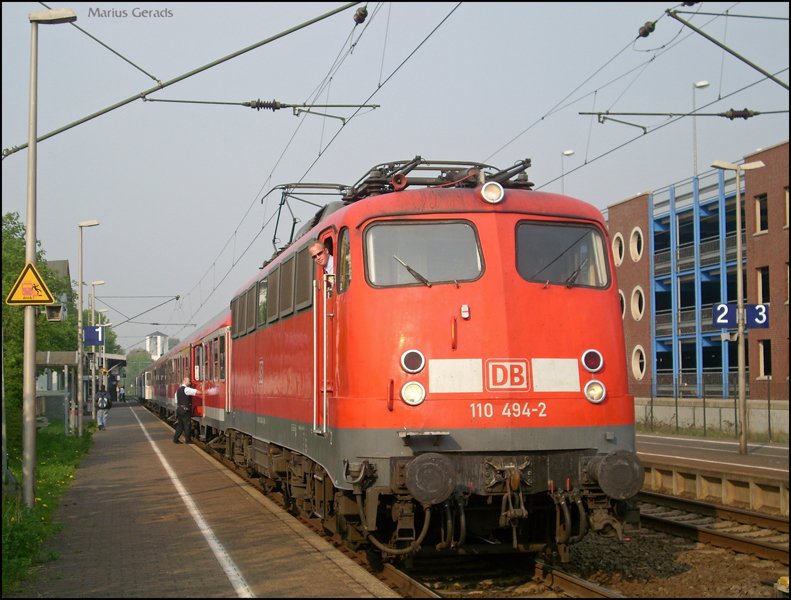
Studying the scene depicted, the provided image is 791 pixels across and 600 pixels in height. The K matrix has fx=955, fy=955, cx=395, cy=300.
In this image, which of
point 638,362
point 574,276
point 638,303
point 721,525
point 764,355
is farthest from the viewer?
point 638,303

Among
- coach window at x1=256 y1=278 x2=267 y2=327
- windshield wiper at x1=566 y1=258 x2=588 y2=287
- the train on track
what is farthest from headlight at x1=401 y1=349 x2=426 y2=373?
coach window at x1=256 y1=278 x2=267 y2=327

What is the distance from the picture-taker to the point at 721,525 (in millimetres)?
12367

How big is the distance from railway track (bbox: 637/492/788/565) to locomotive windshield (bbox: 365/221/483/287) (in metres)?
4.65

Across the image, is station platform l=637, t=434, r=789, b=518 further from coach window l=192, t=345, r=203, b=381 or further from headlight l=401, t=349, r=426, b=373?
coach window l=192, t=345, r=203, b=381

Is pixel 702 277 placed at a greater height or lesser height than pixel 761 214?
lesser

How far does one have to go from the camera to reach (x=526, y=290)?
843 cm

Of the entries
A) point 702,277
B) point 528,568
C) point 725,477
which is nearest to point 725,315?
point 725,477

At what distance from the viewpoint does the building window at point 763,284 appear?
37.3m

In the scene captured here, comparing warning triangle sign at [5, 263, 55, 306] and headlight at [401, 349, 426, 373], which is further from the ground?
warning triangle sign at [5, 263, 55, 306]

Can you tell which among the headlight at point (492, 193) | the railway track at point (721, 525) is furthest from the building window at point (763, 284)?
the headlight at point (492, 193)

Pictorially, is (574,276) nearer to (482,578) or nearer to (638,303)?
(482,578)

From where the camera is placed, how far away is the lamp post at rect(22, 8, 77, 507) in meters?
12.4

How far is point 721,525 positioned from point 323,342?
251 inches

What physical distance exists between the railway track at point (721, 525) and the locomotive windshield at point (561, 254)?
371 centimetres
